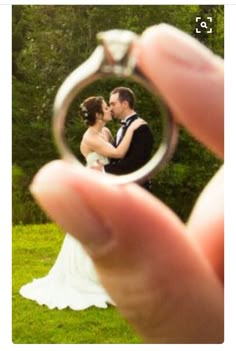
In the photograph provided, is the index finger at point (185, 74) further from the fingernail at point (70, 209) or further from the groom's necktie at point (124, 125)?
the groom's necktie at point (124, 125)

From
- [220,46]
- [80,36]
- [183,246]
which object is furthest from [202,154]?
[183,246]

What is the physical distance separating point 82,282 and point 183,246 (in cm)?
121

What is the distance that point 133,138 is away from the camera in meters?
2.51

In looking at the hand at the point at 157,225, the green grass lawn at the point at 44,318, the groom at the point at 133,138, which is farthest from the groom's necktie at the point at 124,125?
the hand at the point at 157,225

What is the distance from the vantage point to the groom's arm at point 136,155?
2350 millimetres

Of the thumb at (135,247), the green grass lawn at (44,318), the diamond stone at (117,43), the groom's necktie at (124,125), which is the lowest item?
the green grass lawn at (44,318)

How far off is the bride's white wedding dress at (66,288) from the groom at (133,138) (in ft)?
1.15

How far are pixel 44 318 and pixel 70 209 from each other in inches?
38.5

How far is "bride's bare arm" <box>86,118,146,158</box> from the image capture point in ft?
8.19

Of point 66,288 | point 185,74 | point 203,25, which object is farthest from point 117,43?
point 66,288

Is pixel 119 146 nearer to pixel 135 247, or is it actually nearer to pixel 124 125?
pixel 124 125

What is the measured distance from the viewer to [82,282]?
3.10 m

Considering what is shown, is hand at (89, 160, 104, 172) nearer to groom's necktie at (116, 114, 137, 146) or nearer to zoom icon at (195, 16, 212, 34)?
groom's necktie at (116, 114, 137, 146)

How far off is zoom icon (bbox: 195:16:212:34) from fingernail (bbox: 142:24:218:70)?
670 mm
